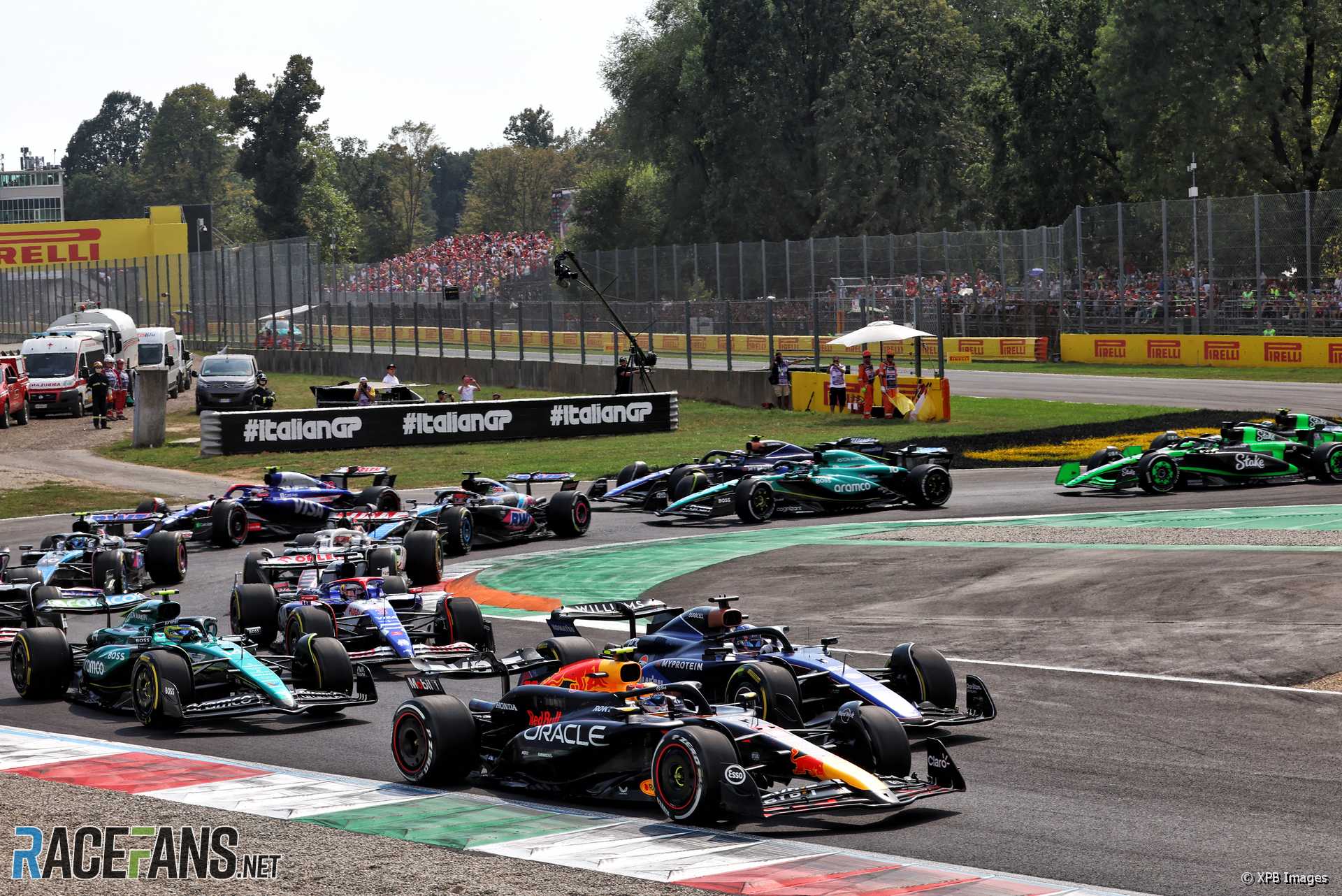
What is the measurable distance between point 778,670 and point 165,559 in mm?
11501

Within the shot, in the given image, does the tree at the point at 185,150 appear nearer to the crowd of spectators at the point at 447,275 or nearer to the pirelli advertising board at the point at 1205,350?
the crowd of spectators at the point at 447,275

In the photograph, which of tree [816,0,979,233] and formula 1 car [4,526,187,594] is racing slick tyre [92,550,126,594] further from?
tree [816,0,979,233]

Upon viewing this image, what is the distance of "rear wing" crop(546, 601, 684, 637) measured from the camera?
11.9 meters

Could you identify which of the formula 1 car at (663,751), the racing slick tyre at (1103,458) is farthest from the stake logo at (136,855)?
the racing slick tyre at (1103,458)

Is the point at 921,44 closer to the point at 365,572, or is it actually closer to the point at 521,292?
the point at 521,292

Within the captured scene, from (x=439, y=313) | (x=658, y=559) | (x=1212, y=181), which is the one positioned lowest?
(x=658, y=559)

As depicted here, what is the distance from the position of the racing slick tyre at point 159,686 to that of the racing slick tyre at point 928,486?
13752mm

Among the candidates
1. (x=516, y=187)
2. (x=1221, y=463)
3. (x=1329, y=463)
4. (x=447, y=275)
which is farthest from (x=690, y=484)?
(x=516, y=187)

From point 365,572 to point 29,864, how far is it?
333 inches

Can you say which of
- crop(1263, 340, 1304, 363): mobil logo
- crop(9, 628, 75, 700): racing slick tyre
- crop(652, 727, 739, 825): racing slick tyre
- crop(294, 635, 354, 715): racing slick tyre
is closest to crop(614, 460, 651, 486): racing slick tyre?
crop(9, 628, 75, 700): racing slick tyre

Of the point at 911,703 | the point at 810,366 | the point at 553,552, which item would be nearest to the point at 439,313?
the point at 810,366

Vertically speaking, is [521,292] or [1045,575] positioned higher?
[521,292]

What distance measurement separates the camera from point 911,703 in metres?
10.8

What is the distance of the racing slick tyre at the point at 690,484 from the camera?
24.4 meters
